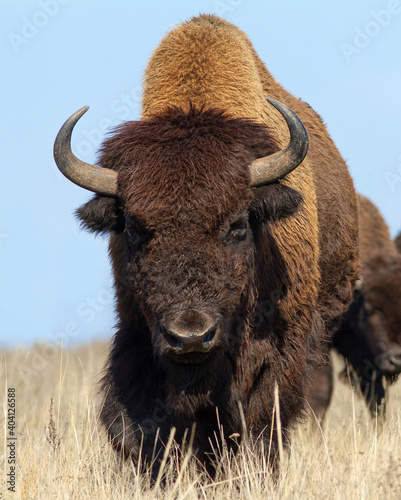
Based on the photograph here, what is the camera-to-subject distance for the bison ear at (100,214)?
495 centimetres

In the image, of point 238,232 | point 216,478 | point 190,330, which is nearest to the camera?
point 190,330

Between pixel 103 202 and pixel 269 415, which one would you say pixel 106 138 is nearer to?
pixel 103 202

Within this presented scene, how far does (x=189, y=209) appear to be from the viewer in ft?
14.4

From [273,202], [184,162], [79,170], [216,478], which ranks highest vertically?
[184,162]

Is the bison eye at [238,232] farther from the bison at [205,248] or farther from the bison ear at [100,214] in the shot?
the bison ear at [100,214]

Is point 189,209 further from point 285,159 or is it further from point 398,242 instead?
point 398,242

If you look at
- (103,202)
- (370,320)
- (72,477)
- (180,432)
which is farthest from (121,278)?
(370,320)

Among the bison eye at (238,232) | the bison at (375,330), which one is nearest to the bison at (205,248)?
the bison eye at (238,232)

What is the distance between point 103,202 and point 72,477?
5.63ft

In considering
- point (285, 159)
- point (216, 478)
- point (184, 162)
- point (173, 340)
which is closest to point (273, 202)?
point (285, 159)

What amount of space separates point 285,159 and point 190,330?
53.2 inches

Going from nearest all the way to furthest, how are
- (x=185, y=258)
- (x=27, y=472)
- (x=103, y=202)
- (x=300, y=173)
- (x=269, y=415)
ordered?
(x=185, y=258), (x=27, y=472), (x=103, y=202), (x=269, y=415), (x=300, y=173)

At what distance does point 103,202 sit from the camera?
4.95 metres

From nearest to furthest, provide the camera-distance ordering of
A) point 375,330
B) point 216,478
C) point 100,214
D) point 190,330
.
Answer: point 190,330 → point 216,478 → point 100,214 → point 375,330
